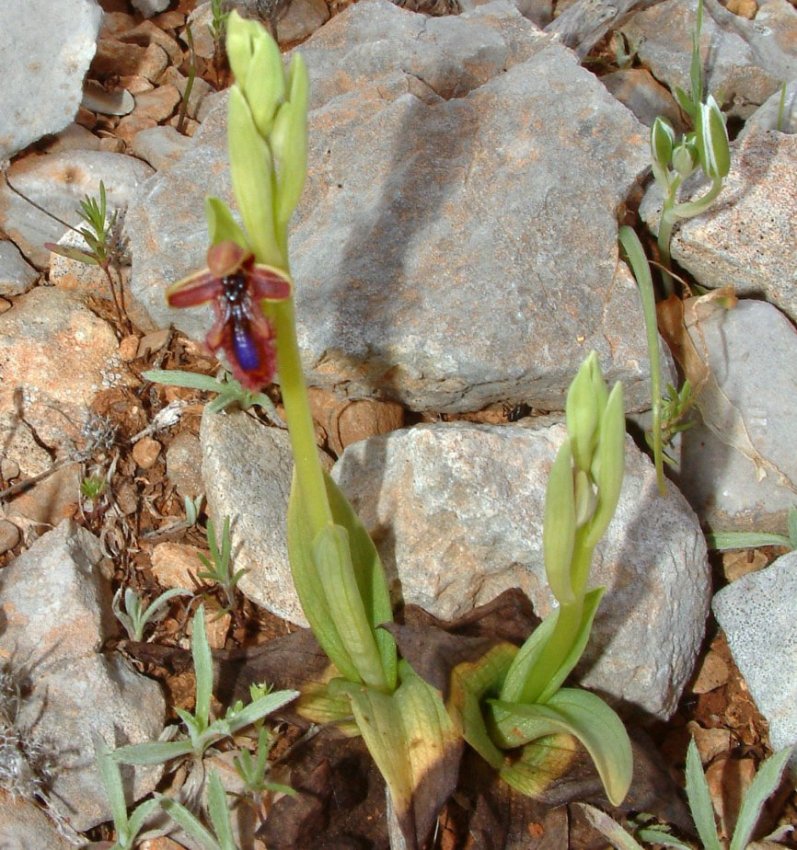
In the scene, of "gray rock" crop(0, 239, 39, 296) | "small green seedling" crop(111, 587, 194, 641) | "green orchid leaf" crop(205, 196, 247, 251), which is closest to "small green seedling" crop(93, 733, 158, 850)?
"small green seedling" crop(111, 587, 194, 641)

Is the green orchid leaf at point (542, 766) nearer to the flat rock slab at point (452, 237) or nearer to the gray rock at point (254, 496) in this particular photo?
the gray rock at point (254, 496)

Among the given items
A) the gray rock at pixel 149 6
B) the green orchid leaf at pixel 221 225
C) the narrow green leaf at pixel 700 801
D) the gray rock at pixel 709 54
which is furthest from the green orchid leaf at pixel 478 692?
the gray rock at pixel 149 6

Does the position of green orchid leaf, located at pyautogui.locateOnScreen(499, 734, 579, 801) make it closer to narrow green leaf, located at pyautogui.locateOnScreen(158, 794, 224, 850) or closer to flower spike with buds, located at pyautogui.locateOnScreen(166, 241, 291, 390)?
narrow green leaf, located at pyautogui.locateOnScreen(158, 794, 224, 850)

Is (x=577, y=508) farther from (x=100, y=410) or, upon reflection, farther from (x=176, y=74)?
(x=176, y=74)

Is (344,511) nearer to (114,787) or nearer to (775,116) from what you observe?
(114,787)

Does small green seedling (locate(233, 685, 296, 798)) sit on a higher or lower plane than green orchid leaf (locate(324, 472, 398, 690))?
lower

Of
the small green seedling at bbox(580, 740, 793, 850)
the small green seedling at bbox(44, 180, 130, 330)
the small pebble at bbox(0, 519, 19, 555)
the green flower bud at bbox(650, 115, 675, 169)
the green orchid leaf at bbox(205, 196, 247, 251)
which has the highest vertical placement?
the green orchid leaf at bbox(205, 196, 247, 251)
